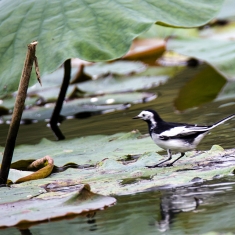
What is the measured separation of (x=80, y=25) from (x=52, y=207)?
1002 millimetres

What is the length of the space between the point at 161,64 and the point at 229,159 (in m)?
4.81

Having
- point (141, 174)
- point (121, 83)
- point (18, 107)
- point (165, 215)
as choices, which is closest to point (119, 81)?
point (121, 83)

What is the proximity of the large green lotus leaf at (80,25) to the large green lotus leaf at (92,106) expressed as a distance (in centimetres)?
211

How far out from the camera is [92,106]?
5.52 m

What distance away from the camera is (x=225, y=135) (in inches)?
148

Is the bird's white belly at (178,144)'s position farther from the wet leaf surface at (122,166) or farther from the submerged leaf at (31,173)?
the submerged leaf at (31,173)

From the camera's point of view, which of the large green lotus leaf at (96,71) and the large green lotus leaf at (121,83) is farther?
the large green lotus leaf at (96,71)

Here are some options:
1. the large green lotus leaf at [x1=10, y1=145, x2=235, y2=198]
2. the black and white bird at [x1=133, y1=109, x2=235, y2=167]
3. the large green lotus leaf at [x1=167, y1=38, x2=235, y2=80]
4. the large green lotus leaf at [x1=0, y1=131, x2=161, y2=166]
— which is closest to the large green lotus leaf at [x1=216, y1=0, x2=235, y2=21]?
the large green lotus leaf at [x1=167, y1=38, x2=235, y2=80]

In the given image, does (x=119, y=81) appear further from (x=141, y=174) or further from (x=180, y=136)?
(x=141, y=174)

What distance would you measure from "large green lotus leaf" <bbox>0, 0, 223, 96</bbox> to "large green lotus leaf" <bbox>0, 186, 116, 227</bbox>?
66cm

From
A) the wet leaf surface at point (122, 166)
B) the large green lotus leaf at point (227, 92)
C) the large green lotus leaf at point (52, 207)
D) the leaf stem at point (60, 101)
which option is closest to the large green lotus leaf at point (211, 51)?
the large green lotus leaf at point (227, 92)

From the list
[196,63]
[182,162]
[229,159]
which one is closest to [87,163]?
[182,162]

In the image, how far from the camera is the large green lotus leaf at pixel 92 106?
17.7 ft

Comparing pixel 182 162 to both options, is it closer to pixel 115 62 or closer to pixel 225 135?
pixel 225 135
